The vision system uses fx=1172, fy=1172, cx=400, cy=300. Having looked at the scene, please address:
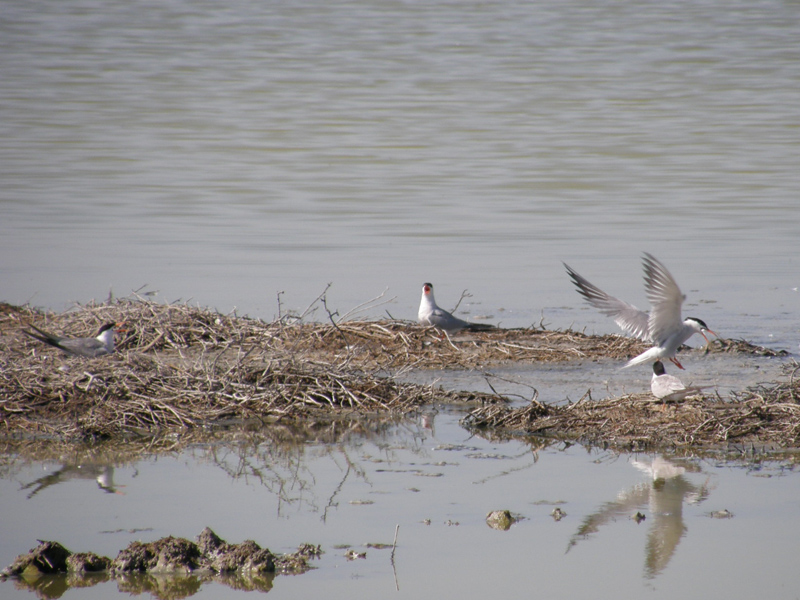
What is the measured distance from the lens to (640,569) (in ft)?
16.5

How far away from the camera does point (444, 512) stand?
5707 mm

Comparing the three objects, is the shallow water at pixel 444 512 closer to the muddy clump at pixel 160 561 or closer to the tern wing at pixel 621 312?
the muddy clump at pixel 160 561

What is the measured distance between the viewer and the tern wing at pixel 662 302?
8602 millimetres

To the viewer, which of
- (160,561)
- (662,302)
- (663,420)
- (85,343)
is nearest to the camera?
(160,561)

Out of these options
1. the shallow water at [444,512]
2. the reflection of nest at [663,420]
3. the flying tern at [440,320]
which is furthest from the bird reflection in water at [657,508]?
the flying tern at [440,320]

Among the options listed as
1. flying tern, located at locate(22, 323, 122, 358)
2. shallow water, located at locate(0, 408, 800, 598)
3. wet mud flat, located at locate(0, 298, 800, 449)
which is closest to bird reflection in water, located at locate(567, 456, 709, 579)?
shallow water, located at locate(0, 408, 800, 598)

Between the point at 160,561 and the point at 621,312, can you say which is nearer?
the point at 160,561

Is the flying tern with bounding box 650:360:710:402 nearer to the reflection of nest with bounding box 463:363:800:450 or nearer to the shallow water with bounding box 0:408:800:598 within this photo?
the reflection of nest with bounding box 463:363:800:450

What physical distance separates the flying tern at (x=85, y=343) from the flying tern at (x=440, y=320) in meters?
2.72

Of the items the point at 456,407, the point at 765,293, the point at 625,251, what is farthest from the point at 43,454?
the point at 625,251

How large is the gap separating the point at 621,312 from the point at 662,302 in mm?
779

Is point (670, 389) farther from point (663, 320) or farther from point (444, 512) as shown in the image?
point (444, 512)

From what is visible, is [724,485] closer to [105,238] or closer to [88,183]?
[105,238]

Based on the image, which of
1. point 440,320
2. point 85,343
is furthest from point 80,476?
point 440,320
